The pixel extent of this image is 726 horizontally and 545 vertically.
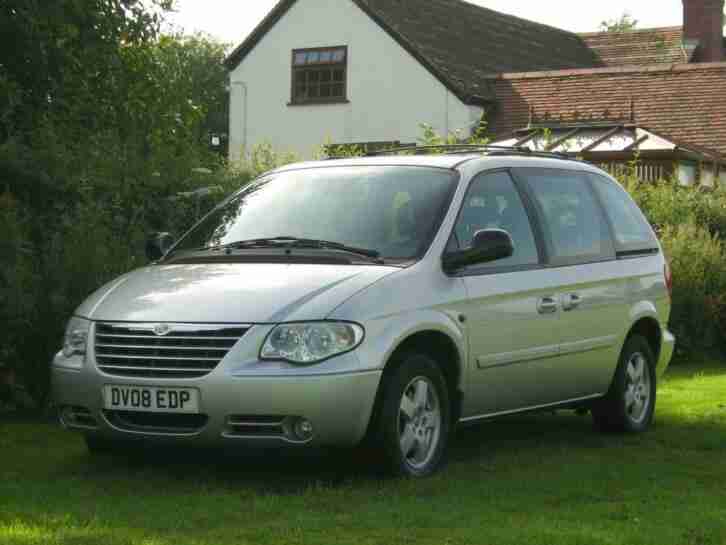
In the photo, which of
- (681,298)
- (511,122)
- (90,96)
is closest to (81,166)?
(90,96)

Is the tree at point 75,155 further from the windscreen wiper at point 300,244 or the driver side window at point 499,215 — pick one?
the driver side window at point 499,215

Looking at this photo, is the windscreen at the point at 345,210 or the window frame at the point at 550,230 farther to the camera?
Result: the window frame at the point at 550,230

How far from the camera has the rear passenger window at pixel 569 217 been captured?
394 inches

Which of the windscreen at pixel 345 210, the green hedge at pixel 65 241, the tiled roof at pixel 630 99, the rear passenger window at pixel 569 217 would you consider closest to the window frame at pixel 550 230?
the rear passenger window at pixel 569 217

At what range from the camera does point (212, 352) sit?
7.96 m

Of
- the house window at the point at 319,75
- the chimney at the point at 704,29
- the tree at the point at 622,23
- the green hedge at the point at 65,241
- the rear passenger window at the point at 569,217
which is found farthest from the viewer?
the tree at the point at 622,23

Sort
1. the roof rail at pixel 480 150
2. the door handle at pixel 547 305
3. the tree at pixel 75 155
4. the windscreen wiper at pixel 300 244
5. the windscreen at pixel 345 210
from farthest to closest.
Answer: the tree at pixel 75 155 → the roof rail at pixel 480 150 → the door handle at pixel 547 305 → the windscreen at pixel 345 210 → the windscreen wiper at pixel 300 244

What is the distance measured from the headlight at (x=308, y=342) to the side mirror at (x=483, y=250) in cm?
105

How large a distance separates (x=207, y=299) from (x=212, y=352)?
34 cm

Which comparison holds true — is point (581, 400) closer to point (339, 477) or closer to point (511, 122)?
point (339, 477)

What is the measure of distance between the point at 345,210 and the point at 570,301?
1.62 metres

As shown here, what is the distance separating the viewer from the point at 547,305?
9.61 m

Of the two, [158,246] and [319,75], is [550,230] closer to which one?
[158,246]

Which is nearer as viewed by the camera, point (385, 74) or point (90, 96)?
point (90, 96)
